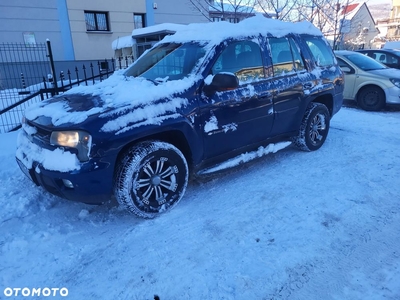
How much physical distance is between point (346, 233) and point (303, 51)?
2.87 metres

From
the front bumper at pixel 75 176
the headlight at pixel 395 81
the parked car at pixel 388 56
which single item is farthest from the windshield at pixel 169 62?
the parked car at pixel 388 56

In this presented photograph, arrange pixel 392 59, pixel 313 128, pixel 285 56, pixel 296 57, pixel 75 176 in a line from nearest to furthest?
pixel 75 176 → pixel 285 56 → pixel 296 57 → pixel 313 128 → pixel 392 59

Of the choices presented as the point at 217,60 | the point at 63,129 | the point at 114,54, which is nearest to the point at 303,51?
the point at 217,60

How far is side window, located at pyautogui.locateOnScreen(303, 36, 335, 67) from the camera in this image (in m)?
4.73

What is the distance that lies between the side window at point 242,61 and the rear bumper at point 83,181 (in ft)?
5.52

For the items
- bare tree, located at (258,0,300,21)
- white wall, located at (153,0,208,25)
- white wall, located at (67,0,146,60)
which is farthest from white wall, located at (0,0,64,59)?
bare tree, located at (258,0,300,21)

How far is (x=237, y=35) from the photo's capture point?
370 cm

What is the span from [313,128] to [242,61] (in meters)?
1.89

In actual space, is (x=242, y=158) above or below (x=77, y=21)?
below

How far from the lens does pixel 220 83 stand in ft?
10.6

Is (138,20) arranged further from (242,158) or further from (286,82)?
(242,158)

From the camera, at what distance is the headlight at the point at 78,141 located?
261cm

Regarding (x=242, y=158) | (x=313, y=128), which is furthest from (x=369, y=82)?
(x=242, y=158)
